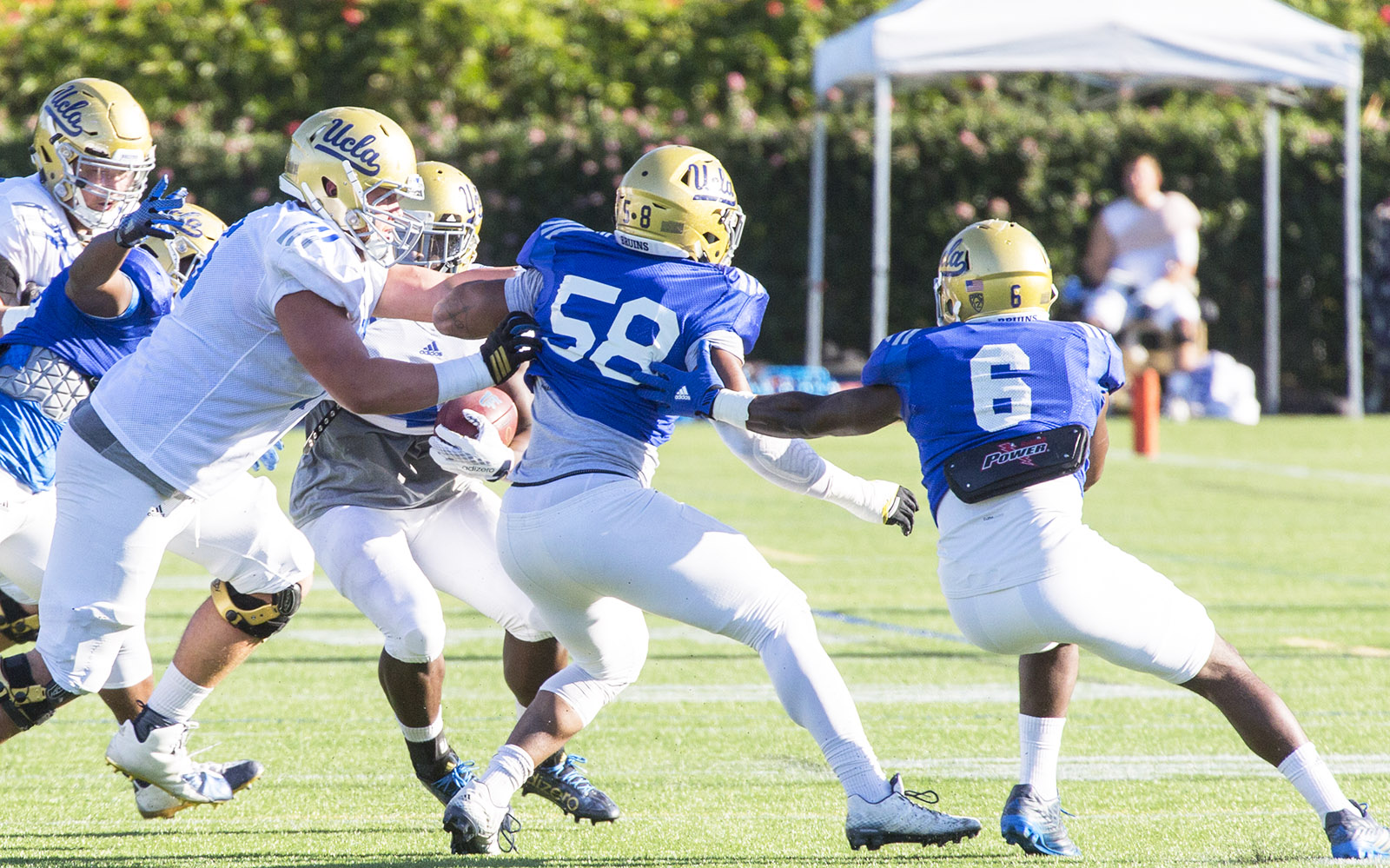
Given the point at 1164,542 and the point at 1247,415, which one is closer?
the point at 1164,542

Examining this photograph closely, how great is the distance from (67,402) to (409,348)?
0.84 metres

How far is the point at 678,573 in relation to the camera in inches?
140

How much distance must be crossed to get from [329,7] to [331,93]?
0.75 metres

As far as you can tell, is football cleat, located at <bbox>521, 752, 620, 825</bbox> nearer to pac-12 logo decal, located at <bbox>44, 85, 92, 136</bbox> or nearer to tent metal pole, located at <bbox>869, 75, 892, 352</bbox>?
pac-12 logo decal, located at <bbox>44, 85, 92, 136</bbox>

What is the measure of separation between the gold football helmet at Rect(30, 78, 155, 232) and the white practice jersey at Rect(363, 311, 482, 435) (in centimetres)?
80

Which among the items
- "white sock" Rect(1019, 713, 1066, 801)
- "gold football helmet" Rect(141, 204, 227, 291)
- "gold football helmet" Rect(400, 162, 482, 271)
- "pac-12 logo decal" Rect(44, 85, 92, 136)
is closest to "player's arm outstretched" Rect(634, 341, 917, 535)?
"white sock" Rect(1019, 713, 1066, 801)

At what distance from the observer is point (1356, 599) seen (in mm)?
7133

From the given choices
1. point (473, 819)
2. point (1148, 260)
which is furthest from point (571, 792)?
point (1148, 260)

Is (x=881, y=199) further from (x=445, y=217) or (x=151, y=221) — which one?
(x=151, y=221)

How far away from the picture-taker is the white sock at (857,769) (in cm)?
354

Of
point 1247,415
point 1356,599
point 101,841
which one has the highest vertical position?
point 101,841

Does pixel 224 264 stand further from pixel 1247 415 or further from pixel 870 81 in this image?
pixel 1247 415

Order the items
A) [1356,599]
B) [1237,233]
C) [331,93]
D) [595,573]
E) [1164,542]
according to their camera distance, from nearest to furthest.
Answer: [595,573]
[1356,599]
[1164,542]
[1237,233]
[331,93]

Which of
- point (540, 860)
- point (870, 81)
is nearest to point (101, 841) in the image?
point (540, 860)
